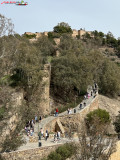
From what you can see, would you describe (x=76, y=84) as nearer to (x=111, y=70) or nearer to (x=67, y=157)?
(x=111, y=70)

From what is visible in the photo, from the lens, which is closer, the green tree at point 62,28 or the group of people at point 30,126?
the group of people at point 30,126

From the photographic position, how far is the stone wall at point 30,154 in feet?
55.4

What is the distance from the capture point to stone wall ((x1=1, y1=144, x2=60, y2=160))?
1689cm

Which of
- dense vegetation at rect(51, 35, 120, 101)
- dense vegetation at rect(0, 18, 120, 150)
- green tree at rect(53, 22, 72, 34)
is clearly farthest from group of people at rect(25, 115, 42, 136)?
green tree at rect(53, 22, 72, 34)

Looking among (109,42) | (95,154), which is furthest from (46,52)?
(109,42)

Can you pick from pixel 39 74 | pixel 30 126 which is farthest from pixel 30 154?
pixel 39 74

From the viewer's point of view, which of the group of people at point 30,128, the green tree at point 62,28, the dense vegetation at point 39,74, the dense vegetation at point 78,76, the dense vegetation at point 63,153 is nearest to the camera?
the dense vegetation at point 39,74

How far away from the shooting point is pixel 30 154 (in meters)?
17.9

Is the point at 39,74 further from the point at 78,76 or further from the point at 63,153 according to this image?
the point at 63,153

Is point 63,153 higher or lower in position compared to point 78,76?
lower

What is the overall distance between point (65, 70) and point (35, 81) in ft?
19.0

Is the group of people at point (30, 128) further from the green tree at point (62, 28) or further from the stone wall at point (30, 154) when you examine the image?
the green tree at point (62, 28)

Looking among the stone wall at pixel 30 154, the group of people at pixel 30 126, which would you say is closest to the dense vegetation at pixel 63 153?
→ the stone wall at pixel 30 154

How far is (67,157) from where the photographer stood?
18.3m
